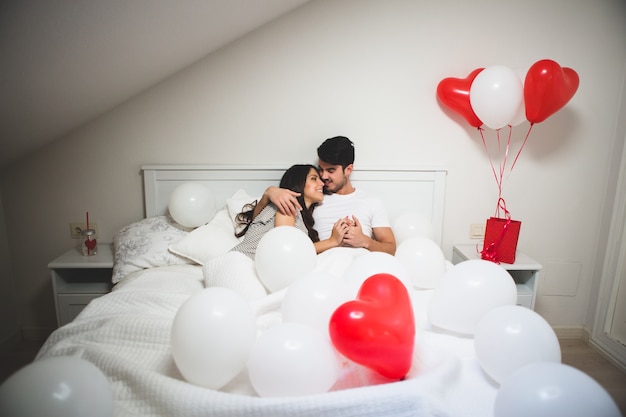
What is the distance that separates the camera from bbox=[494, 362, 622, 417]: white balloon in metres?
0.69

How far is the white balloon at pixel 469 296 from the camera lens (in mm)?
1155

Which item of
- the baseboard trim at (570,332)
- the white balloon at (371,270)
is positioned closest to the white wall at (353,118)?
the baseboard trim at (570,332)

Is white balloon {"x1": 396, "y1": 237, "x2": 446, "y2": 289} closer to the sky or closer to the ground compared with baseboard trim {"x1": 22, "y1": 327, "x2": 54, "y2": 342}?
closer to the sky

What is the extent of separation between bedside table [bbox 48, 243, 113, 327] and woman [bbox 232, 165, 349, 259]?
777 mm

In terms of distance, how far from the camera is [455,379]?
0.92 metres

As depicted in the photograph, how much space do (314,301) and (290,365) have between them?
9.1 inches

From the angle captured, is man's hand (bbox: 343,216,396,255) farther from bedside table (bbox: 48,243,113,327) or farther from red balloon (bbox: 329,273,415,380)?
bedside table (bbox: 48,243,113,327)


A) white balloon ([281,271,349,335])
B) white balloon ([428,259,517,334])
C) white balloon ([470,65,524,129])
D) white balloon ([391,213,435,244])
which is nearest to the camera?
white balloon ([281,271,349,335])

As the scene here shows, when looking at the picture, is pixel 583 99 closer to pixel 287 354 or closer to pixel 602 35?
pixel 602 35

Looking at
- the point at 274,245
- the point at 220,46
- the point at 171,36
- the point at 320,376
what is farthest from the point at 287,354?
the point at 220,46

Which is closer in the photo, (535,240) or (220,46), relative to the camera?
(220,46)

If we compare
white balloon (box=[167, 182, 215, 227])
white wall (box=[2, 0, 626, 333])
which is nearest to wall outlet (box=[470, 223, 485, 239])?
white wall (box=[2, 0, 626, 333])

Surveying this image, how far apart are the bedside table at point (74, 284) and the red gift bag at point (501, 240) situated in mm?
2059

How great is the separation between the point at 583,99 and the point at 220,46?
86.2 inches
